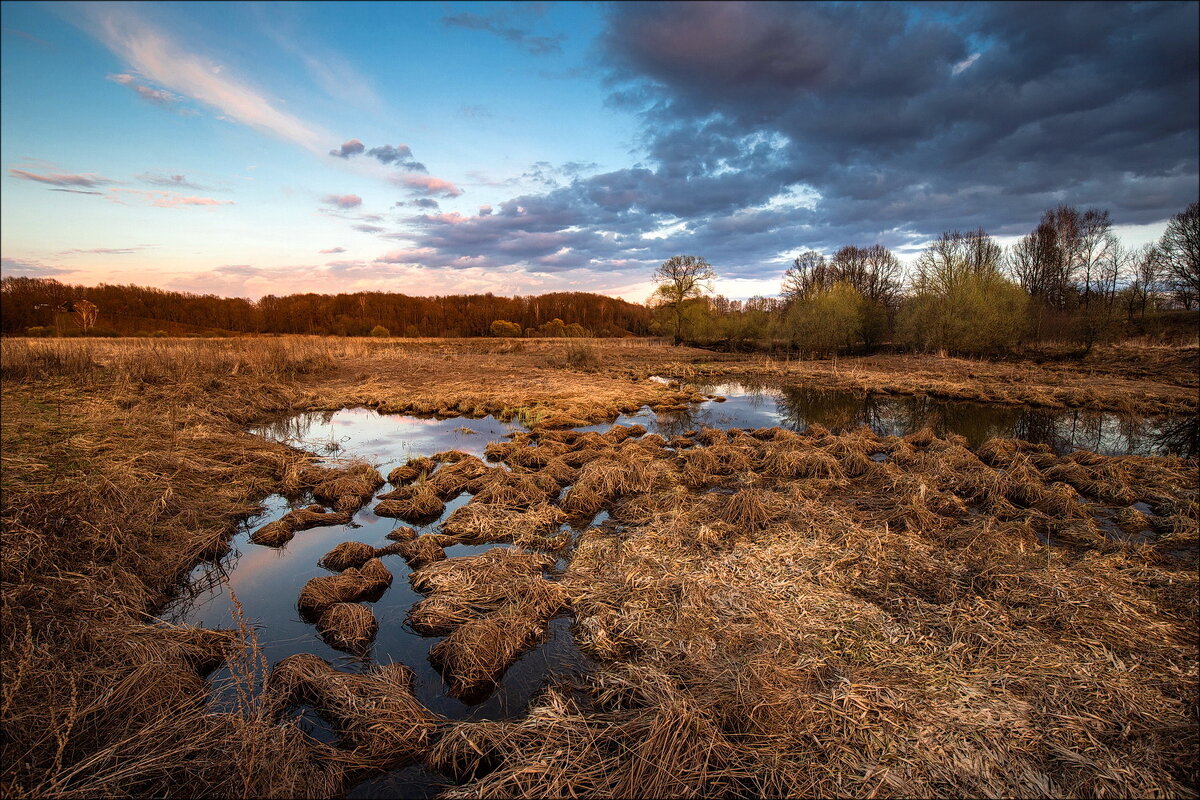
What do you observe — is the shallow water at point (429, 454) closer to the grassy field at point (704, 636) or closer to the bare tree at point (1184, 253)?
the grassy field at point (704, 636)

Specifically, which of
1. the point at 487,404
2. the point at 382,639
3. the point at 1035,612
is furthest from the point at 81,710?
the point at 487,404

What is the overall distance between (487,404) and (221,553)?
11108mm

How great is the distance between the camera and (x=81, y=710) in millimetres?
3371

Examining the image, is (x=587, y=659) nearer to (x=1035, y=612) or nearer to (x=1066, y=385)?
(x=1035, y=612)

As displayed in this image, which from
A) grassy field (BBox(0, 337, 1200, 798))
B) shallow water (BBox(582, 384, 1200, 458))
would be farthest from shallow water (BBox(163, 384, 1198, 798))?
grassy field (BBox(0, 337, 1200, 798))

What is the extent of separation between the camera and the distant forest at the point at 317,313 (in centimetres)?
3756

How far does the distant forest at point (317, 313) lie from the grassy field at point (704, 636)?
41.9 m

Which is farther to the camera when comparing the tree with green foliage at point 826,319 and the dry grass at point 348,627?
the tree with green foliage at point 826,319

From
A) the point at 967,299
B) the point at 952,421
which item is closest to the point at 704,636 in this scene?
the point at 952,421

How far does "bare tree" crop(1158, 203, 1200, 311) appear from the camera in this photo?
2961 cm

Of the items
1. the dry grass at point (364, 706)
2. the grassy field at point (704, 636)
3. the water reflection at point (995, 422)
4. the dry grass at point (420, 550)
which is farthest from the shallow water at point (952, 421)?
the dry grass at point (364, 706)

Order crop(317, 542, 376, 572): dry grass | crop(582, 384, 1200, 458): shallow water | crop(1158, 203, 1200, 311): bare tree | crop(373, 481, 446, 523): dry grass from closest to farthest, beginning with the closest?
1. crop(317, 542, 376, 572): dry grass
2. crop(373, 481, 446, 523): dry grass
3. crop(582, 384, 1200, 458): shallow water
4. crop(1158, 203, 1200, 311): bare tree

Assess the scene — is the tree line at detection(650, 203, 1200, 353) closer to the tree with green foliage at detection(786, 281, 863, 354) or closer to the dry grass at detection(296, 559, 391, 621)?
the tree with green foliage at detection(786, 281, 863, 354)

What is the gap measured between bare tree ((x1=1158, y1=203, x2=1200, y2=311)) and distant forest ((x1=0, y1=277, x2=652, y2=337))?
56612 millimetres
